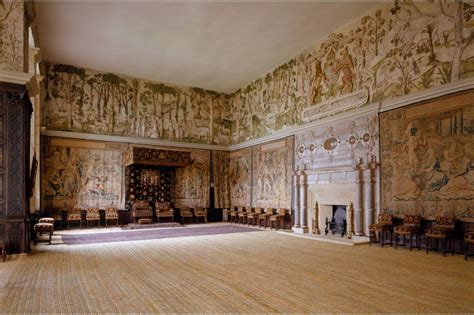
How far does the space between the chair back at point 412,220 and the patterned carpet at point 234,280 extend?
0.77 m

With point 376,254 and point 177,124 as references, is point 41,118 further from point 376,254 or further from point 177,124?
point 376,254

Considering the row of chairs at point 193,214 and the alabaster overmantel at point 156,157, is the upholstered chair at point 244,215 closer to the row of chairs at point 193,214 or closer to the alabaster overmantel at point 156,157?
the row of chairs at point 193,214

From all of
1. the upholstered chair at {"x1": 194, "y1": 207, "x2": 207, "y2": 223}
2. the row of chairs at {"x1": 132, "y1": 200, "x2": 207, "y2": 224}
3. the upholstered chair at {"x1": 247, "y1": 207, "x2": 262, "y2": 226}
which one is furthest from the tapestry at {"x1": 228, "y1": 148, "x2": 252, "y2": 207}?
the row of chairs at {"x1": 132, "y1": 200, "x2": 207, "y2": 224}

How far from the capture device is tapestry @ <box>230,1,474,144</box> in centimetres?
830

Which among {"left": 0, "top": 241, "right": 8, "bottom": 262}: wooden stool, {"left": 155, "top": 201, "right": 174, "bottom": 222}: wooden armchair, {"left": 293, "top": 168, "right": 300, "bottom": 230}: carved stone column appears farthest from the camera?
{"left": 155, "top": 201, "right": 174, "bottom": 222}: wooden armchair

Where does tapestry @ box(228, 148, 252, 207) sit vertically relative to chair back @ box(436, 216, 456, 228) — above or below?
above

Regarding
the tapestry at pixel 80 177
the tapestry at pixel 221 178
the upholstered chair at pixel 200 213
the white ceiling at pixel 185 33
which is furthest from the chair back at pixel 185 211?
the white ceiling at pixel 185 33

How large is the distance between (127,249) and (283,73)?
9.65 meters

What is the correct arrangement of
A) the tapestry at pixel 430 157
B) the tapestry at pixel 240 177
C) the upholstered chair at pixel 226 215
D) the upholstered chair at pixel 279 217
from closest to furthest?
the tapestry at pixel 430 157
the upholstered chair at pixel 279 217
the tapestry at pixel 240 177
the upholstered chair at pixel 226 215

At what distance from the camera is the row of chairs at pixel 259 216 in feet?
43.9

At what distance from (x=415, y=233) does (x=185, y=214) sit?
10.3 meters

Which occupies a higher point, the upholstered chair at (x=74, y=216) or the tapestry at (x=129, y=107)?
the tapestry at (x=129, y=107)

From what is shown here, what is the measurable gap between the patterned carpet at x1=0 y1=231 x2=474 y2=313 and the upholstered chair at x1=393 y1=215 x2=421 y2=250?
0.47 metres

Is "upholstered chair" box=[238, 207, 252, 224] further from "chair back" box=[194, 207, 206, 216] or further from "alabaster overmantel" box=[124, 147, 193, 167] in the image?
"alabaster overmantel" box=[124, 147, 193, 167]
